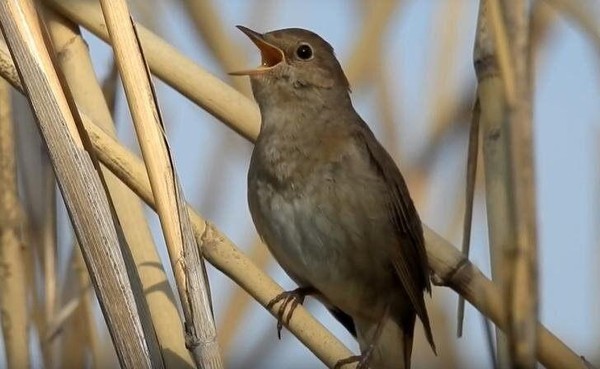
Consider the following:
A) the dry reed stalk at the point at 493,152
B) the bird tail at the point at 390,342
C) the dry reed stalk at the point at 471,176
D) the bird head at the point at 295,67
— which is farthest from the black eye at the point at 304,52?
the dry reed stalk at the point at 493,152

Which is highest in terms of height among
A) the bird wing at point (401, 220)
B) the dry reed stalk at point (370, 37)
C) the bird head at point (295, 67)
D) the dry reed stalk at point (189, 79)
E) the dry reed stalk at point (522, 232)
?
the bird head at point (295, 67)

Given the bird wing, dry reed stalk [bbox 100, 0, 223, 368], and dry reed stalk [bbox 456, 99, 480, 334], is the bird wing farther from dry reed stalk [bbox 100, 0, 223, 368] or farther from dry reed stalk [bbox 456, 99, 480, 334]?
dry reed stalk [bbox 100, 0, 223, 368]

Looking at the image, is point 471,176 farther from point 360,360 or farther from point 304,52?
point 304,52

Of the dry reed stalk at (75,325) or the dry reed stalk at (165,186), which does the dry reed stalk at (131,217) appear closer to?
the dry reed stalk at (165,186)

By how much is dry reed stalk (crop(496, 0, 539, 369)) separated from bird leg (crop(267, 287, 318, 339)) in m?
0.87

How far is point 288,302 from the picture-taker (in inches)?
88.4

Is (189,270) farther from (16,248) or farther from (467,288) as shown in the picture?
(16,248)

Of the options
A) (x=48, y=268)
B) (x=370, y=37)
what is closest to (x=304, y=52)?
(x=370, y=37)

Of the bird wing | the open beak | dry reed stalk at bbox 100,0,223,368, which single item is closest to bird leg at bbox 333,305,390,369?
the bird wing

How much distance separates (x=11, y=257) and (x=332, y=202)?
765 mm

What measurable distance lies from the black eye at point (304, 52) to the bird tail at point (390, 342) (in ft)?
2.29

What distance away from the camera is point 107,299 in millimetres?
1391

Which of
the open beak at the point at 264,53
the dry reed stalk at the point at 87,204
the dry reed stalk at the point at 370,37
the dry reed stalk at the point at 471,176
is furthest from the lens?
the open beak at the point at 264,53

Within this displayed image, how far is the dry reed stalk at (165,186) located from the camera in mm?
1421
